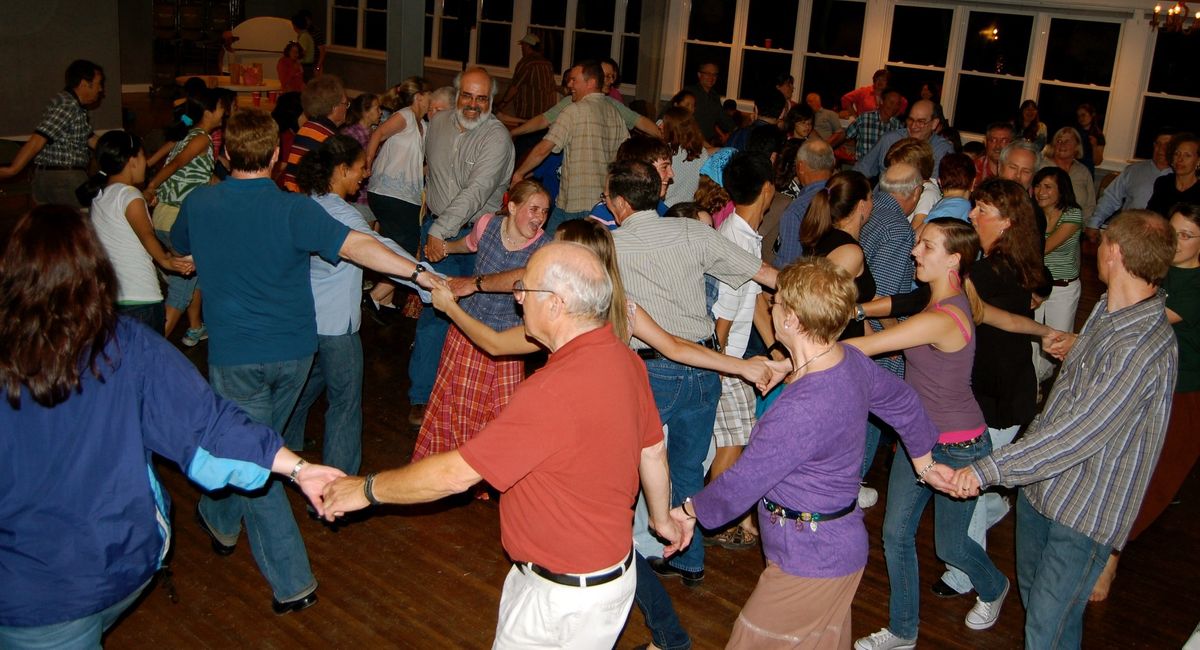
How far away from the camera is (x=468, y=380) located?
4316 millimetres

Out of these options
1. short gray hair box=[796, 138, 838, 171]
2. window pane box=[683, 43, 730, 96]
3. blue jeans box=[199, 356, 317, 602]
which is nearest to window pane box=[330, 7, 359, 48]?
window pane box=[683, 43, 730, 96]

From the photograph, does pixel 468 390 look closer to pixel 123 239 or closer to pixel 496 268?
pixel 496 268

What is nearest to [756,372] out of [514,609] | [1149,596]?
[514,609]

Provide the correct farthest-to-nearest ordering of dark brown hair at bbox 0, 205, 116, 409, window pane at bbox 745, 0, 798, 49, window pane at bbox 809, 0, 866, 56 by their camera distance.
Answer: window pane at bbox 745, 0, 798, 49 < window pane at bbox 809, 0, 866, 56 < dark brown hair at bbox 0, 205, 116, 409

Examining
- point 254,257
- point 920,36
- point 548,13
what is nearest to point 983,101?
point 920,36

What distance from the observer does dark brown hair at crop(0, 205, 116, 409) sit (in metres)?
2.06

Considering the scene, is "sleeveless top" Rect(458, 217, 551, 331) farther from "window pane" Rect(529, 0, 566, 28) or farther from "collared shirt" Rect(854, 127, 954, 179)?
"window pane" Rect(529, 0, 566, 28)

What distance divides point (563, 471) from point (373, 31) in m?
18.3

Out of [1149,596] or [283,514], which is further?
[1149,596]

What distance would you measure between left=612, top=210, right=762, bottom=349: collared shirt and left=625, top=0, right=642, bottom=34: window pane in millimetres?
12900

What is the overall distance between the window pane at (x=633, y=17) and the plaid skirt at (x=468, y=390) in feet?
41.3

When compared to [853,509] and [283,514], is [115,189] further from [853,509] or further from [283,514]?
[853,509]

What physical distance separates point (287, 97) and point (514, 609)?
301 inches

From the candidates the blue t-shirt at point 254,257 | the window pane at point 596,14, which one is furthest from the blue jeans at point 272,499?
the window pane at point 596,14
